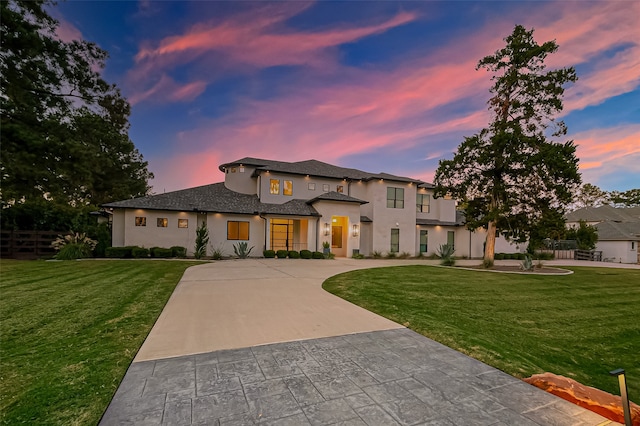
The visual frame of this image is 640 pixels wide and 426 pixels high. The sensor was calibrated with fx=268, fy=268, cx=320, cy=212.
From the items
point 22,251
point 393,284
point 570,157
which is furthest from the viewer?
point 22,251

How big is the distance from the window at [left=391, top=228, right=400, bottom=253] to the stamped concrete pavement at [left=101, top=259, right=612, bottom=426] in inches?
667

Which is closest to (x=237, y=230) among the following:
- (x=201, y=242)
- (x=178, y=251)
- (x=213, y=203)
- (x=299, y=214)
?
(x=213, y=203)

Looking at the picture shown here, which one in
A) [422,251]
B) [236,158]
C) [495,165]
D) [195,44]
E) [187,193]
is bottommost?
[422,251]

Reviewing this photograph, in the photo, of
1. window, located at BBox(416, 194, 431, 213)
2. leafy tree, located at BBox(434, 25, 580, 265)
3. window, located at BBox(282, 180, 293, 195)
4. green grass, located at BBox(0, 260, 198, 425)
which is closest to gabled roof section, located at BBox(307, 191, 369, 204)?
window, located at BBox(282, 180, 293, 195)

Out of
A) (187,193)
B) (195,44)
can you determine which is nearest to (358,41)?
(195,44)

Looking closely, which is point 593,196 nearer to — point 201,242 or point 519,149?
point 519,149

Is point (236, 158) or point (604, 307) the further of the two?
point (236, 158)

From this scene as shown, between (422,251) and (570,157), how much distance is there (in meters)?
11.6

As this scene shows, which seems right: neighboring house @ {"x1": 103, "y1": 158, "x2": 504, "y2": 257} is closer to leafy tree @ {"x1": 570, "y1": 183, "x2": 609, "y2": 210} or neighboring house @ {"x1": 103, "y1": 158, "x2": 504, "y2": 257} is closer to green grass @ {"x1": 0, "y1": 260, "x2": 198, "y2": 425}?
green grass @ {"x1": 0, "y1": 260, "x2": 198, "y2": 425}

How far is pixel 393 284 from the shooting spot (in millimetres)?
8969

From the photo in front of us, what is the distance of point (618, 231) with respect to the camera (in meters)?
27.3

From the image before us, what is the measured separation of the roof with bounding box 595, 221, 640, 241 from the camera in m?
26.1

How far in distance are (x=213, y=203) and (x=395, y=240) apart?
14.0m

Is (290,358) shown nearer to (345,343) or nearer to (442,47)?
(345,343)
